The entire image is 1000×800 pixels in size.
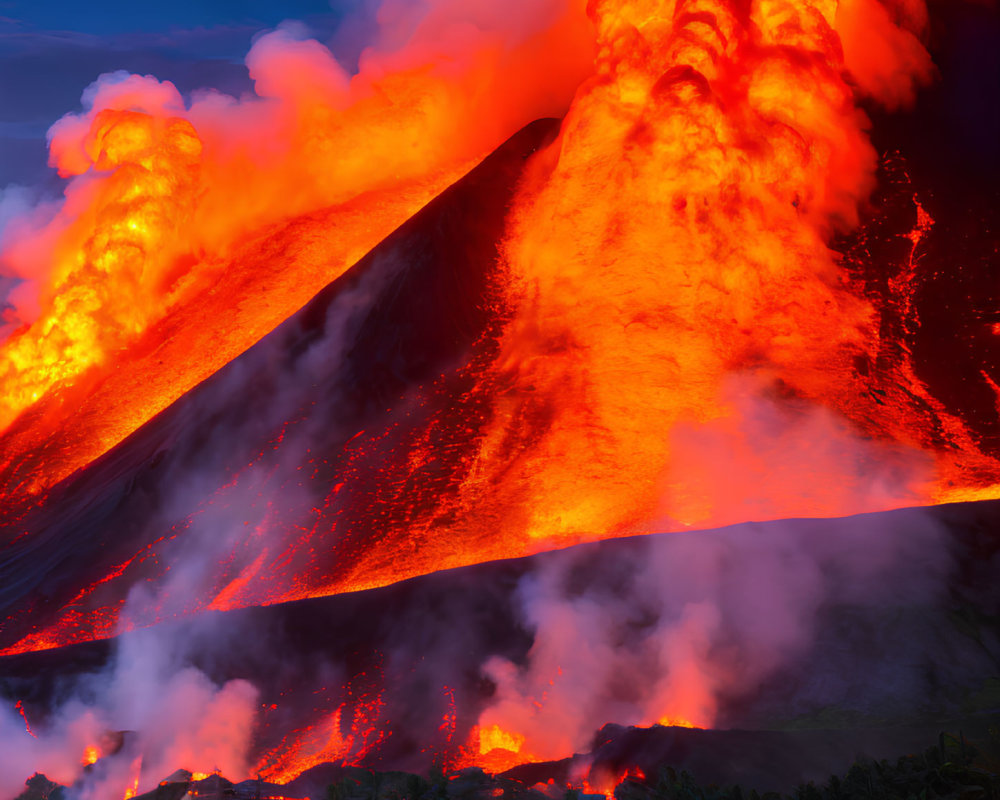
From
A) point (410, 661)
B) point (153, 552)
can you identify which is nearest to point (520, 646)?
point (410, 661)

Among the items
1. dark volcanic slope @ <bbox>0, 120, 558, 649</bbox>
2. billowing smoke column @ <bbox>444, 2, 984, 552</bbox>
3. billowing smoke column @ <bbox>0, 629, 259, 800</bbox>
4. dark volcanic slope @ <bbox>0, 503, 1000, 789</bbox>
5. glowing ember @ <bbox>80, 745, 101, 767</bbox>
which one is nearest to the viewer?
dark volcanic slope @ <bbox>0, 503, 1000, 789</bbox>

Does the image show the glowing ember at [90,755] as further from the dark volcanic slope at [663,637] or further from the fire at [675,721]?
the fire at [675,721]

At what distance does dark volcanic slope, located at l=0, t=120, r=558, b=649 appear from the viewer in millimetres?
13219

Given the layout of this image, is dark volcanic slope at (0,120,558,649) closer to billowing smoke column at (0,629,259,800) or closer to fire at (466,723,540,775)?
billowing smoke column at (0,629,259,800)

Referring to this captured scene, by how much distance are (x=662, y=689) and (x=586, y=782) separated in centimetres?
180

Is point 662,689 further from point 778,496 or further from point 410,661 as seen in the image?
point 778,496

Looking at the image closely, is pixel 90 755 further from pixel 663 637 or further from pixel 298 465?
pixel 663 637

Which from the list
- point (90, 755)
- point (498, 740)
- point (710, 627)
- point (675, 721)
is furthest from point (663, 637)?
point (90, 755)

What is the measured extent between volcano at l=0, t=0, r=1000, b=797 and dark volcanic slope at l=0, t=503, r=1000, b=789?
4 cm

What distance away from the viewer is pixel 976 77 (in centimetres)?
1930

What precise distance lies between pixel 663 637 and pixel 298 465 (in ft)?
23.2

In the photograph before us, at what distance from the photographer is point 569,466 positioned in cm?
1365

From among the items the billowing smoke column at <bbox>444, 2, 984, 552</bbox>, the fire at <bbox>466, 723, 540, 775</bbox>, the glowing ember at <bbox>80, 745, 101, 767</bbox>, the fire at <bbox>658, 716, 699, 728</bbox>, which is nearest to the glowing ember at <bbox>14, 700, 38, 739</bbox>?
the glowing ember at <bbox>80, 745, 101, 767</bbox>

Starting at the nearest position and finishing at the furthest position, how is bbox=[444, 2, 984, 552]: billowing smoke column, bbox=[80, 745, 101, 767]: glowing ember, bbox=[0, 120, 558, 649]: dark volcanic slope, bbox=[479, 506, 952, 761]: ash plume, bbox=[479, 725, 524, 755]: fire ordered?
1. bbox=[479, 506, 952, 761]: ash plume
2. bbox=[479, 725, 524, 755]: fire
3. bbox=[80, 745, 101, 767]: glowing ember
4. bbox=[444, 2, 984, 552]: billowing smoke column
5. bbox=[0, 120, 558, 649]: dark volcanic slope
